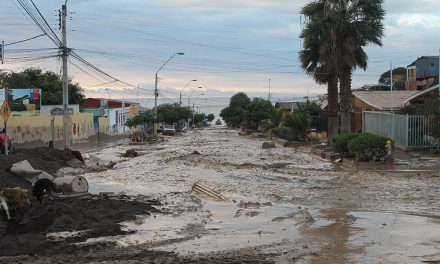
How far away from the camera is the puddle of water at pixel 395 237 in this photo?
27.8 feet

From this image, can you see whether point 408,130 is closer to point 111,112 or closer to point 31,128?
point 31,128

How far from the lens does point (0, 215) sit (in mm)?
11039

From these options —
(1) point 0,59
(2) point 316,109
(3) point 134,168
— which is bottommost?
(3) point 134,168

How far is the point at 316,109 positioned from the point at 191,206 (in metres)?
36.9

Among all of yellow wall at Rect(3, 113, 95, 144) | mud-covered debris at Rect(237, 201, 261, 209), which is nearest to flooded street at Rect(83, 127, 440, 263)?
mud-covered debris at Rect(237, 201, 261, 209)

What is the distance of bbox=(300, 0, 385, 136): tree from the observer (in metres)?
32.2

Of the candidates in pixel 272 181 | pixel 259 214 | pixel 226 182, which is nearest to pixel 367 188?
pixel 272 181

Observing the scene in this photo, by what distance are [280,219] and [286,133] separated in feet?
117

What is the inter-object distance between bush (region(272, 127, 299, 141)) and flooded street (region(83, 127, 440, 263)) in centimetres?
2067

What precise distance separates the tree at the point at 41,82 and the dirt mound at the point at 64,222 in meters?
59.4

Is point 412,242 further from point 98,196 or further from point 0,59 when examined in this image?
point 0,59

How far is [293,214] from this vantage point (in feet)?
41.4

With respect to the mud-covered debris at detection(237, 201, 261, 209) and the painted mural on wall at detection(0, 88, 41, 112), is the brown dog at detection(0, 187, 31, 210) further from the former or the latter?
the painted mural on wall at detection(0, 88, 41, 112)

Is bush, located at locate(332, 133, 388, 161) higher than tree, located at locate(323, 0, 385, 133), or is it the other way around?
tree, located at locate(323, 0, 385, 133)
